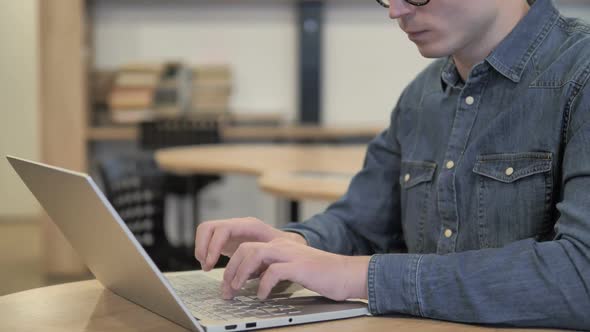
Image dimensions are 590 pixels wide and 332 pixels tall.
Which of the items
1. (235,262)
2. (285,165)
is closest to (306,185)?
(285,165)

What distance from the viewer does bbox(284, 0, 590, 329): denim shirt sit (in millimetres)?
922

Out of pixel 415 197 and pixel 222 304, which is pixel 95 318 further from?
pixel 415 197

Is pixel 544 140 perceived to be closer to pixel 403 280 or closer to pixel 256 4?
pixel 403 280

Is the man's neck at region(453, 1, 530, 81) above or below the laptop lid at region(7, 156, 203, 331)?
above

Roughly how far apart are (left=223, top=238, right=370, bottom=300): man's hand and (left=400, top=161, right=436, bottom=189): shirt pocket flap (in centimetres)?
29

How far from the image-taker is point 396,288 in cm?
Result: 97

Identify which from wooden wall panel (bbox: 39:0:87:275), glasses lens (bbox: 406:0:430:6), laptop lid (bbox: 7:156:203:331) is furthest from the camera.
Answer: wooden wall panel (bbox: 39:0:87:275)

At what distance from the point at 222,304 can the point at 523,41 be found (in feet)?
1.79

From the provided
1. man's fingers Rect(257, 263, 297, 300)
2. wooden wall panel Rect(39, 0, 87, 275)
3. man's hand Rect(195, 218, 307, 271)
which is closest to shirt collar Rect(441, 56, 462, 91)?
man's hand Rect(195, 218, 307, 271)

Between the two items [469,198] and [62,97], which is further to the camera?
[62,97]

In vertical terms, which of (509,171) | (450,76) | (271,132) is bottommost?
(271,132)

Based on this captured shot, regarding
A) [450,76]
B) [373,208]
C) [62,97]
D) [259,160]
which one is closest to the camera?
[450,76]

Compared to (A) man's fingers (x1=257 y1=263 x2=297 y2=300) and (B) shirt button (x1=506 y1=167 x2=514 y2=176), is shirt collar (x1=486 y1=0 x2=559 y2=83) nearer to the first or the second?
(B) shirt button (x1=506 y1=167 x2=514 y2=176)

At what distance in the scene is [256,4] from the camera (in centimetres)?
504
